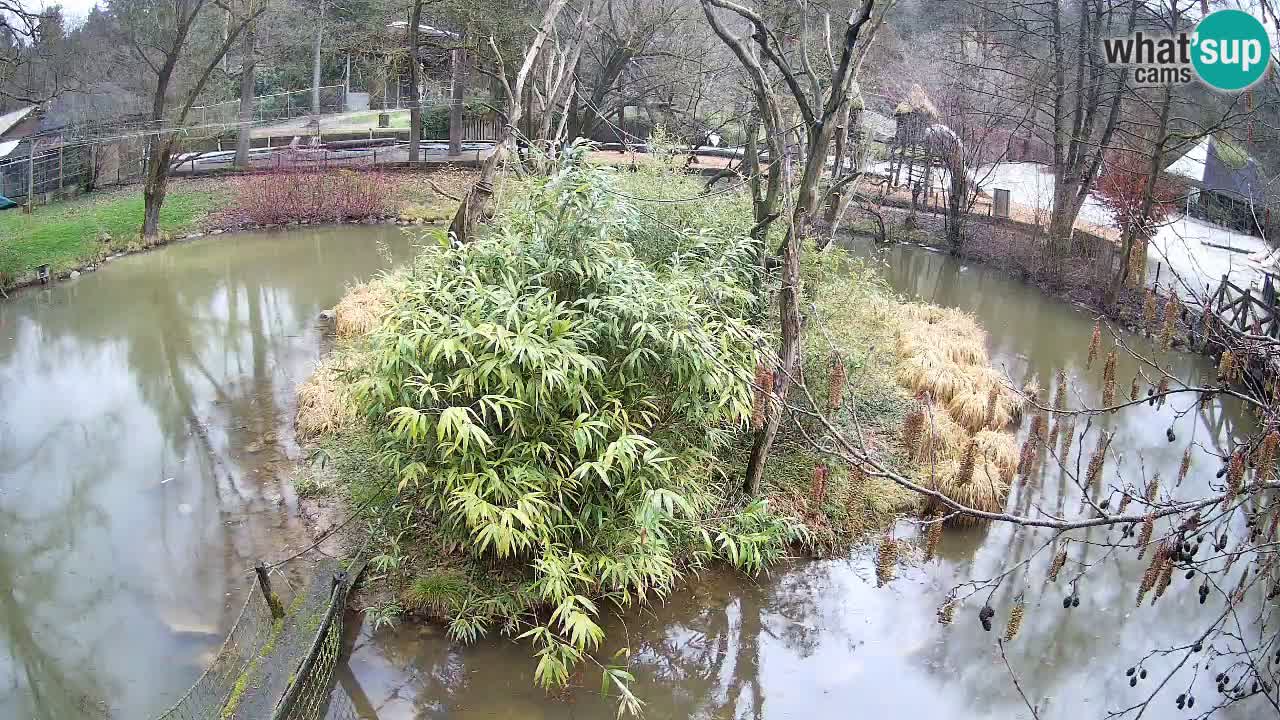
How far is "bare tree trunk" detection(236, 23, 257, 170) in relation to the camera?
1769 cm

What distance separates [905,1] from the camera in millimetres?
22469

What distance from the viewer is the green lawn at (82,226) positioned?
40.9ft

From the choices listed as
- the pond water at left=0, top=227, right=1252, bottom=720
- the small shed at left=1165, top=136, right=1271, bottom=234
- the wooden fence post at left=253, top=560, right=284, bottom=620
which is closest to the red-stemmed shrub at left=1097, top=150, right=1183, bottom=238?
the small shed at left=1165, top=136, right=1271, bottom=234

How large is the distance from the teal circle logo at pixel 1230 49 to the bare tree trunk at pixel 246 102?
15194 mm

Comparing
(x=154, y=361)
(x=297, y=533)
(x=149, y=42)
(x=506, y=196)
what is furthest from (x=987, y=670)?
(x=149, y=42)

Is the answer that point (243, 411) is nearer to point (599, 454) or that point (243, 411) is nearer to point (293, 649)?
point (293, 649)

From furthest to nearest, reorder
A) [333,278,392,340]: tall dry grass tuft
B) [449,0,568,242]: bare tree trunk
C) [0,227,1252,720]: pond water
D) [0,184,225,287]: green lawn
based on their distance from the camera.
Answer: [0,184,225,287]: green lawn < [333,278,392,340]: tall dry grass tuft < [449,0,568,242]: bare tree trunk < [0,227,1252,720]: pond water

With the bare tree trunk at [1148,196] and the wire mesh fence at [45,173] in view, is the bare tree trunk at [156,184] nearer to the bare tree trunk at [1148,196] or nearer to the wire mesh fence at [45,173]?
the wire mesh fence at [45,173]

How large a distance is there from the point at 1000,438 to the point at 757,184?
9.28ft

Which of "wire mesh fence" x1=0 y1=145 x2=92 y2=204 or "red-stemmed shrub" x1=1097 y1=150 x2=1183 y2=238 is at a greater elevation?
"red-stemmed shrub" x1=1097 y1=150 x2=1183 y2=238

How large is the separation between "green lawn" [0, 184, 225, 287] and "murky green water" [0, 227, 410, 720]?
1.63ft

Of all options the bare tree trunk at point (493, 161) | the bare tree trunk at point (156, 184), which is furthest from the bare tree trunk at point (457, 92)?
the bare tree trunk at point (493, 161)

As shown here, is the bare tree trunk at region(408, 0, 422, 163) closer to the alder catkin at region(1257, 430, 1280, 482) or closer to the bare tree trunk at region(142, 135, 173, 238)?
the bare tree trunk at region(142, 135, 173, 238)

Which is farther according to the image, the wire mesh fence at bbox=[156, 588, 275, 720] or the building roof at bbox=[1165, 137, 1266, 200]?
the building roof at bbox=[1165, 137, 1266, 200]
